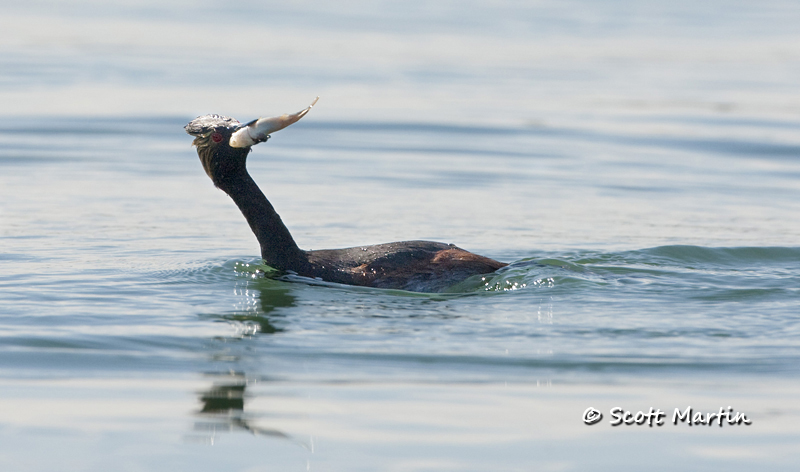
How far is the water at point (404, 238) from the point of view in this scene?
6.12 meters

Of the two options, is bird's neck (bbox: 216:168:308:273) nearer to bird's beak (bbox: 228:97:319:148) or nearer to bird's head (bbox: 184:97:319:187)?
bird's head (bbox: 184:97:319:187)

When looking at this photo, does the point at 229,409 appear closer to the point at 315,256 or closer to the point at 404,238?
the point at 315,256

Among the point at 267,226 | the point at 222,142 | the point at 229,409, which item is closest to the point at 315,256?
the point at 267,226

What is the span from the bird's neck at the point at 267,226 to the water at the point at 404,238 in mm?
200

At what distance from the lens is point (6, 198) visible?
1350 cm

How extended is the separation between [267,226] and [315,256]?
45 cm

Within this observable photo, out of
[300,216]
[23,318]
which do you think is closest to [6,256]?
[23,318]

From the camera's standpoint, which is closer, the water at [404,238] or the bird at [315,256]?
the water at [404,238]

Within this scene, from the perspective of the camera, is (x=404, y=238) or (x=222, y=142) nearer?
(x=222, y=142)

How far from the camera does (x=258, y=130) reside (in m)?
8.47

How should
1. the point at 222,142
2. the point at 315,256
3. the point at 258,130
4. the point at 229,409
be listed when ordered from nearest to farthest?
the point at 229,409 < the point at 258,130 < the point at 222,142 < the point at 315,256

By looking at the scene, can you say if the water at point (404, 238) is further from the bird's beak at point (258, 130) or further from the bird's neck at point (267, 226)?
the bird's beak at point (258, 130)

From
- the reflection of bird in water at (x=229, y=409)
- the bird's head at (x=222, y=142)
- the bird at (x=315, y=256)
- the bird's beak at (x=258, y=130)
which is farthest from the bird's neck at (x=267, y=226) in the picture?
the reflection of bird in water at (x=229, y=409)

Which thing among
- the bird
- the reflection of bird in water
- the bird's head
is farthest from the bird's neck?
the reflection of bird in water
